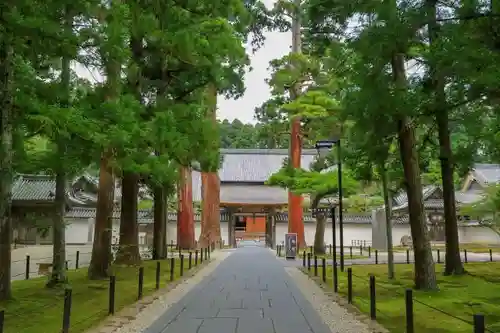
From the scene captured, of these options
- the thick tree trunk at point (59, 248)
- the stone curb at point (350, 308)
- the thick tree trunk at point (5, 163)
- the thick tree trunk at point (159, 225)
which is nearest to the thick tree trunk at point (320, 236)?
the thick tree trunk at point (159, 225)

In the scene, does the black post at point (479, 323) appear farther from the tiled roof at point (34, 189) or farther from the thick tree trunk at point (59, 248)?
the tiled roof at point (34, 189)

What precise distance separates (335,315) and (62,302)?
5.86m

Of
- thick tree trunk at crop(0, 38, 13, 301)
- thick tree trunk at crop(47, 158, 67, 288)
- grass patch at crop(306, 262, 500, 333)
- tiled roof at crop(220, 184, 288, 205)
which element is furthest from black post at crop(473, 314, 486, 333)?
tiled roof at crop(220, 184, 288, 205)

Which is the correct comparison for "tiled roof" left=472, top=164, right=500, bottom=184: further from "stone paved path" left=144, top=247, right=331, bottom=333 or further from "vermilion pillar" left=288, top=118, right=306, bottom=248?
"stone paved path" left=144, top=247, right=331, bottom=333

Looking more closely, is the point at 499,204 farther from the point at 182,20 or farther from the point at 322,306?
the point at 182,20

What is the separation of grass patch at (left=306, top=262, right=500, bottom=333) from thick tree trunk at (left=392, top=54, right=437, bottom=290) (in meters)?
0.42

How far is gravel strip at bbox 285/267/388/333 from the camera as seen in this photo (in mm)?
7984

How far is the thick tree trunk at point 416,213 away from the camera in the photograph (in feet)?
40.8

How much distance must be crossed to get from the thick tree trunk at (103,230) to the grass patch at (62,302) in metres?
0.49

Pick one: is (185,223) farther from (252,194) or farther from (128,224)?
(252,194)

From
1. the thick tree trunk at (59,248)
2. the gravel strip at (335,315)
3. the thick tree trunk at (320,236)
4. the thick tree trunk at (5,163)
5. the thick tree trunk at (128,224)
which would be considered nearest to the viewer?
the gravel strip at (335,315)

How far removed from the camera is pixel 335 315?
9281 mm

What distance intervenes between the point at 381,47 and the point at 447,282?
9.95m

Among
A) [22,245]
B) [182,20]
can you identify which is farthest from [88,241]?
[182,20]
